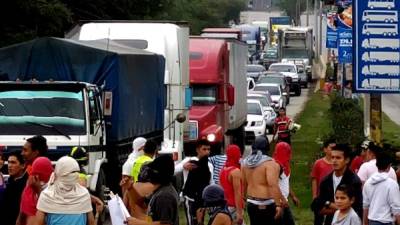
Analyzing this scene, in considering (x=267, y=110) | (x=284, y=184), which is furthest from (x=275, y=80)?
(x=284, y=184)

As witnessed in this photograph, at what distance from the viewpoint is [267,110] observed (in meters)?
41.6

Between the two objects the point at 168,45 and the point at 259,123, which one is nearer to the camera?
the point at 168,45

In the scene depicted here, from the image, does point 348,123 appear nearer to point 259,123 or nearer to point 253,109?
point 259,123

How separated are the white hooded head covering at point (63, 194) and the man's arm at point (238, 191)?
4.04 meters

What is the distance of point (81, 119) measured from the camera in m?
17.8

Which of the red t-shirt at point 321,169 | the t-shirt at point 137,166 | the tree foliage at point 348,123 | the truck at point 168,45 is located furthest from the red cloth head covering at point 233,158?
the truck at point 168,45

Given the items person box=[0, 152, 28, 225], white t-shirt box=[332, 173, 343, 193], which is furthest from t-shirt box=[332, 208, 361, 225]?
person box=[0, 152, 28, 225]

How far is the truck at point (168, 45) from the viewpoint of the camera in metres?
23.3

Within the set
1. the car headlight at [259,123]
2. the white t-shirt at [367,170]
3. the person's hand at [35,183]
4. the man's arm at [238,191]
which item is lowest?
the car headlight at [259,123]

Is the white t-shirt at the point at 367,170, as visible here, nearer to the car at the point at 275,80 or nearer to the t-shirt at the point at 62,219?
the t-shirt at the point at 62,219

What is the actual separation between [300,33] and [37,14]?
46.9 m

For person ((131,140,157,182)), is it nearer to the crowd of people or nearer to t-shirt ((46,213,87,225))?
the crowd of people

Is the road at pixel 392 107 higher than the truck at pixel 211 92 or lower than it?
lower

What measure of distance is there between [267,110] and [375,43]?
24.0 m
